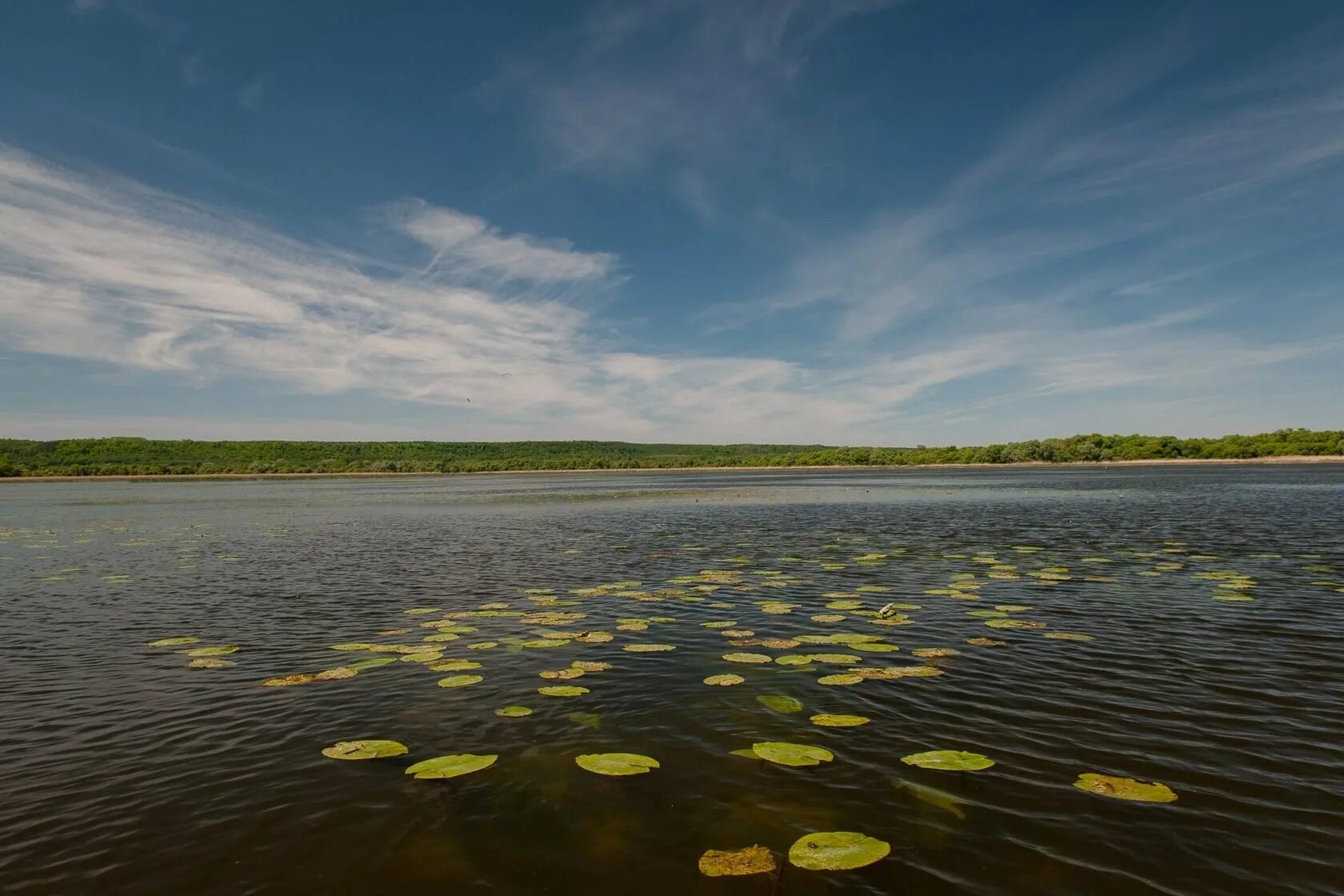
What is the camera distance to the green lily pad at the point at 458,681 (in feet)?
36.5

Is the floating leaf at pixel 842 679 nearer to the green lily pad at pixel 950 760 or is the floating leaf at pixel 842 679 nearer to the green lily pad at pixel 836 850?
the green lily pad at pixel 950 760

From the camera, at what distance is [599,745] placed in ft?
28.3

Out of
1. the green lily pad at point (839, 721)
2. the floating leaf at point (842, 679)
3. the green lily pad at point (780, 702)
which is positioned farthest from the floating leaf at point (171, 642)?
the green lily pad at point (839, 721)

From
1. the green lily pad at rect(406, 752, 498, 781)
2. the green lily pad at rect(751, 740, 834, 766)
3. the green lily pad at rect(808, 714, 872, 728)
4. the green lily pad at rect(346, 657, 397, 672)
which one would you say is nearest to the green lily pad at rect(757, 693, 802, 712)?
the green lily pad at rect(808, 714, 872, 728)

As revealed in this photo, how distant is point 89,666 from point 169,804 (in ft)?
25.4

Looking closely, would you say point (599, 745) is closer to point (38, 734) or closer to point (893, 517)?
point (38, 734)

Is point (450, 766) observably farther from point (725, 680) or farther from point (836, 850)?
point (725, 680)

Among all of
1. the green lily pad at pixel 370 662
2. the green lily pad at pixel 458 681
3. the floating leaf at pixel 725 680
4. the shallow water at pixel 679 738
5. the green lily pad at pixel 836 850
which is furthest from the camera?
the green lily pad at pixel 370 662

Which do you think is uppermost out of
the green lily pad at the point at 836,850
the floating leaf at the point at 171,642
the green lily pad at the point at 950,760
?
the green lily pad at the point at 836,850

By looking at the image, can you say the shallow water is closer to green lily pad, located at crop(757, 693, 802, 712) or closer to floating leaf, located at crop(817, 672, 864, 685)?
green lily pad, located at crop(757, 693, 802, 712)

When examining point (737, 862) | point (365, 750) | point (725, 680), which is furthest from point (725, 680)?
point (365, 750)

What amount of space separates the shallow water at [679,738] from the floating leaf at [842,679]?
1.43 feet

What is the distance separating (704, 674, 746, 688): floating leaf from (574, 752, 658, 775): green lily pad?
9.93 ft

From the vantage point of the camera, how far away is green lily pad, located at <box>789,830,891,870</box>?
5703 mm
